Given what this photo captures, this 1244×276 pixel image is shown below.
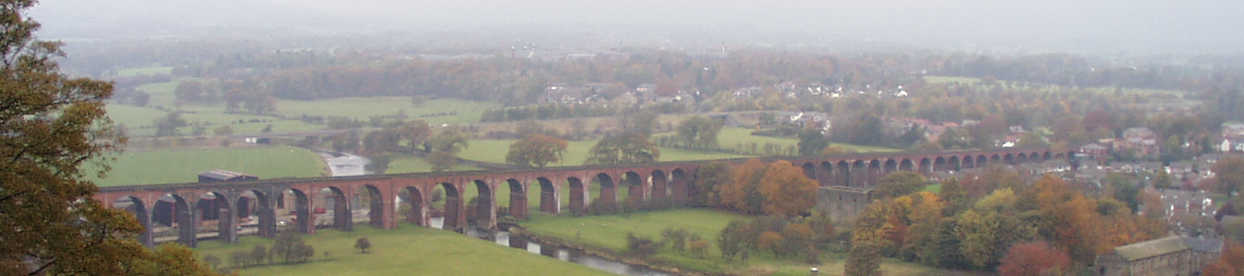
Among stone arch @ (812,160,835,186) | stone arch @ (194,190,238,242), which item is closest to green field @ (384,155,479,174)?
stone arch @ (812,160,835,186)

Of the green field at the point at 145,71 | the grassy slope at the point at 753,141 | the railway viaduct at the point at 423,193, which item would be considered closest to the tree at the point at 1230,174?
the railway viaduct at the point at 423,193

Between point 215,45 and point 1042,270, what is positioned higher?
point 215,45

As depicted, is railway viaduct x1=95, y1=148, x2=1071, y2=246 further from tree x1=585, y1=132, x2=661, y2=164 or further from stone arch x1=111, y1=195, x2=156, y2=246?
tree x1=585, y1=132, x2=661, y2=164

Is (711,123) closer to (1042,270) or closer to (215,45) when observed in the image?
(1042,270)

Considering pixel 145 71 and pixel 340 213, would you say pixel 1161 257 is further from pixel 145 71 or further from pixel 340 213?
pixel 145 71

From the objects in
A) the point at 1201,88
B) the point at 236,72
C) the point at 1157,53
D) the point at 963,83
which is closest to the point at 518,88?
the point at 236,72

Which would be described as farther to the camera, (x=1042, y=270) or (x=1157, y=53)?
(x=1157, y=53)
